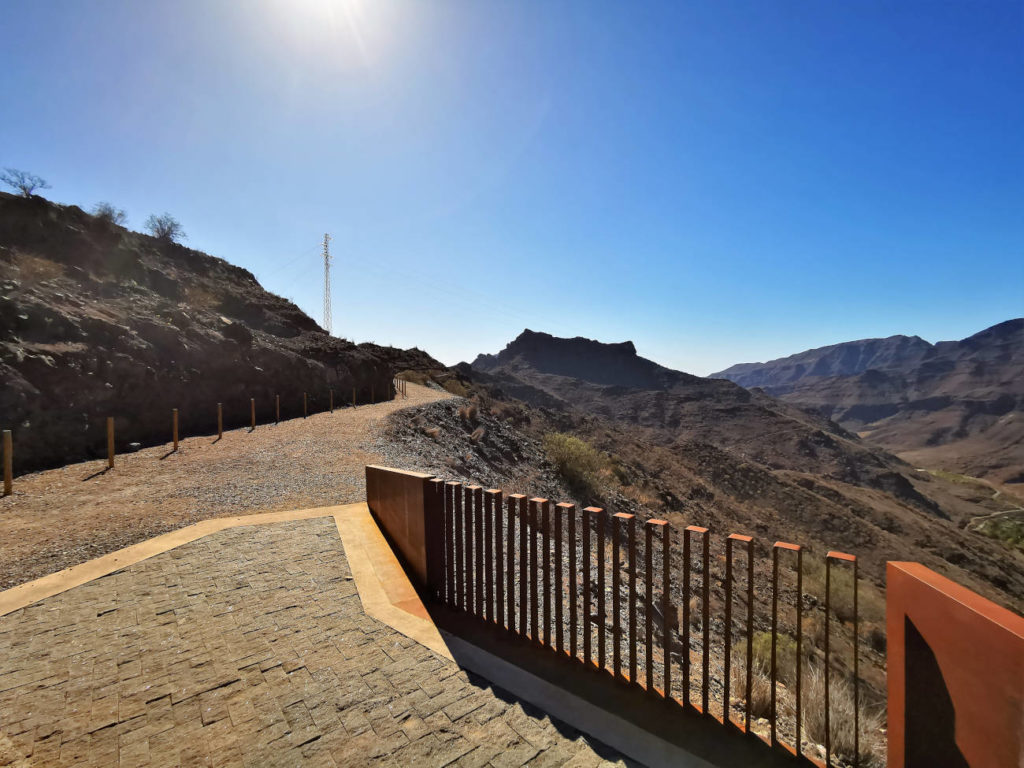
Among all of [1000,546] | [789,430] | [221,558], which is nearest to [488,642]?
[221,558]

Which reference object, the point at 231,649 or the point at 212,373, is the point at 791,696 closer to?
the point at 231,649

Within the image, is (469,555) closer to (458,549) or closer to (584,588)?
(458,549)

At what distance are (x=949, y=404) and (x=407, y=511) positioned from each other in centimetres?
15735

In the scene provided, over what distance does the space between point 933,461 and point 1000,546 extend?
6708cm

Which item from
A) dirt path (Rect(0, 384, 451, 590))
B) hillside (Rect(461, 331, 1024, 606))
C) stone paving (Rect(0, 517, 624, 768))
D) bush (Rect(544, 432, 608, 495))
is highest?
dirt path (Rect(0, 384, 451, 590))

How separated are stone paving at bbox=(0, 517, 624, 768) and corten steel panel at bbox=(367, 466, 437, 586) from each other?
2.32ft

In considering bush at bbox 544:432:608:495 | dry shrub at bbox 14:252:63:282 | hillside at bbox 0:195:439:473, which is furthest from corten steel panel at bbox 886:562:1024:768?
dry shrub at bbox 14:252:63:282

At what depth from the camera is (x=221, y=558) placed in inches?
205

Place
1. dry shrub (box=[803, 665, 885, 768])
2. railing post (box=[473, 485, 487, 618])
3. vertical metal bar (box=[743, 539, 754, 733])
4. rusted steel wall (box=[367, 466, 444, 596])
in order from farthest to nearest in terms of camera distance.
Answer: rusted steel wall (box=[367, 466, 444, 596]) → railing post (box=[473, 485, 487, 618]) → dry shrub (box=[803, 665, 885, 768]) → vertical metal bar (box=[743, 539, 754, 733])

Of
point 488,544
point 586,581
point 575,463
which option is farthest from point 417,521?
point 575,463

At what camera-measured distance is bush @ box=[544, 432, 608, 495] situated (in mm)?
19688

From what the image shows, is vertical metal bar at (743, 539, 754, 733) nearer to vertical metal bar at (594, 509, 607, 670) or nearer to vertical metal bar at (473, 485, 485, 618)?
vertical metal bar at (594, 509, 607, 670)

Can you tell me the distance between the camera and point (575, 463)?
801 inches

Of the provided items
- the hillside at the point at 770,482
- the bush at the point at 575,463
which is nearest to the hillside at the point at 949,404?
the hillside at the point at 770,482
